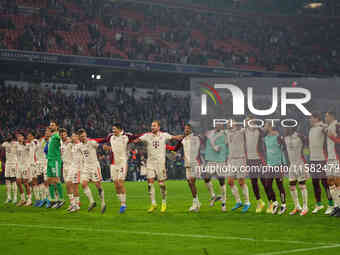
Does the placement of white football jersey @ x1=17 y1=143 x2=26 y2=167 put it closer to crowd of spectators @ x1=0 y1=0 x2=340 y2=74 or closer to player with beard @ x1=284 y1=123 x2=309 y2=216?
player with beard @ x1=284 y1=123 x2=309 y2=216

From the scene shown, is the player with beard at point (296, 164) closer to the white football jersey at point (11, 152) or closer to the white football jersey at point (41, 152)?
the white football jersey at point (41, 152)

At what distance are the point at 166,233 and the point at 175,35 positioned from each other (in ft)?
139

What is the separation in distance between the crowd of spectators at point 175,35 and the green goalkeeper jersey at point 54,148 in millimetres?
24664

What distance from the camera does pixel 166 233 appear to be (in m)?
12.6

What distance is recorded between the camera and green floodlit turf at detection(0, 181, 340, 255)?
1052 cm

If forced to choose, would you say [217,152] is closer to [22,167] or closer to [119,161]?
[119,161]

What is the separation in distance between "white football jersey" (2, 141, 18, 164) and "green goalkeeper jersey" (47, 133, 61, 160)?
13.0 feet

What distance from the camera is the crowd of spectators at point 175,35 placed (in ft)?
149

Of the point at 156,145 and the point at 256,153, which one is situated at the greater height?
the point at 156,145

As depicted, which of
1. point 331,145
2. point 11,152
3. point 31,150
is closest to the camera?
point 331,145

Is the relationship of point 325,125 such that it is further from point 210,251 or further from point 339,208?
point 210,251

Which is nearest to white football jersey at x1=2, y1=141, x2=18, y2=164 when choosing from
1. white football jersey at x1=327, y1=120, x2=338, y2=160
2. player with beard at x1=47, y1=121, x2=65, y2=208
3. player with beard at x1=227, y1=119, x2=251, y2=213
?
player with beard at x1=47, y1=121, x2=65, y2=208

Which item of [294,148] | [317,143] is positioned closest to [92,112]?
[294,148]

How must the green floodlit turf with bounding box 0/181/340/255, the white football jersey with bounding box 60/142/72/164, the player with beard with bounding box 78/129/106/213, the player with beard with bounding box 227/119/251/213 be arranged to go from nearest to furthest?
the green floodlit turf with bounding box 0/181/340/255, the player with beard with bounding box 227/119/251/213, the player with beard with bounding box 78/129/106/213, the white football jersey with bounding box 60/142/72/164
